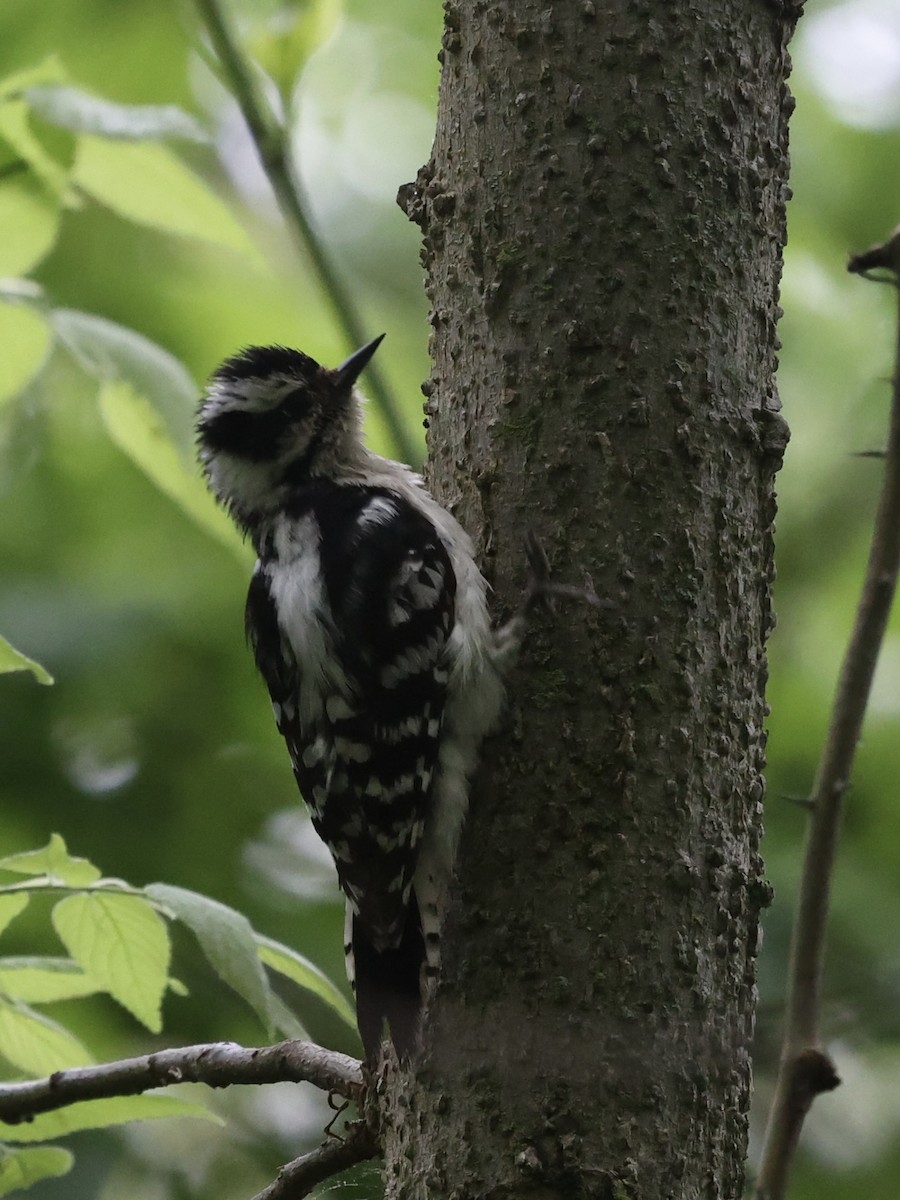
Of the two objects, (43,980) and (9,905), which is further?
(43,980)

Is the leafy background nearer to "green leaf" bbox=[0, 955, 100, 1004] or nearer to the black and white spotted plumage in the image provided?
the black and white spotted plumage

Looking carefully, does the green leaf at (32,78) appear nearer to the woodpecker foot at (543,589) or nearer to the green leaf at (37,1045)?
the woodpecker foot at (543,589)

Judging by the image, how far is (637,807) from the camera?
201 cm

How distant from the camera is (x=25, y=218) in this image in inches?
96.5

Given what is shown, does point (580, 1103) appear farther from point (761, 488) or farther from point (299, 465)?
point (299, 465)

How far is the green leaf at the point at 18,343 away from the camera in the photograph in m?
2.36

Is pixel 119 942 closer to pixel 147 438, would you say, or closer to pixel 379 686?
pixel 379 686

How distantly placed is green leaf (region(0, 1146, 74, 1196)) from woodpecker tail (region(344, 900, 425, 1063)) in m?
0.49

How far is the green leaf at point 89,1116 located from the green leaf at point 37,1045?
0.06 m

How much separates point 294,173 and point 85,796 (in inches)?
67.9

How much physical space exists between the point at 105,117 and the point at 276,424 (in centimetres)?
113

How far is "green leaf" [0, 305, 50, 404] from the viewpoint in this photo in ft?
7.73

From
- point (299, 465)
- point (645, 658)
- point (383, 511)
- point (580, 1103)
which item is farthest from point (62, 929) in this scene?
point (299, 465)

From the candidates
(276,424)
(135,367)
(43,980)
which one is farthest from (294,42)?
(43,980)
